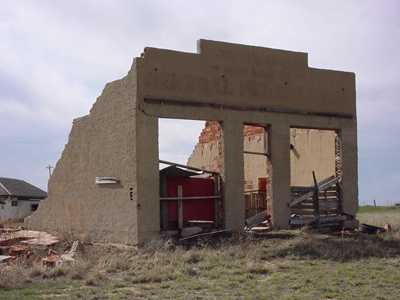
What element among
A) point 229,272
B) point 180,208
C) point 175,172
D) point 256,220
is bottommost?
point 229,272

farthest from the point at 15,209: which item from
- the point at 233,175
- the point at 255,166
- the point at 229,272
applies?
the point at 229,272

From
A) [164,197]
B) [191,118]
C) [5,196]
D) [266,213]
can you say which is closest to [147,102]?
[191,118]

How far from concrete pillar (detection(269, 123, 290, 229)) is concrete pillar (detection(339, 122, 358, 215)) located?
2457 millimetres

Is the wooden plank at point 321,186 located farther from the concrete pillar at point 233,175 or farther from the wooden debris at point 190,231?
the wooden debris at point 190,231

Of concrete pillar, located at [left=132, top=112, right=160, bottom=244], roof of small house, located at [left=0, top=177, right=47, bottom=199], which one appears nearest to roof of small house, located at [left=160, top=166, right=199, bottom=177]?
concrete pillar, located at [left=132, top=112, right=160, bottom=244]

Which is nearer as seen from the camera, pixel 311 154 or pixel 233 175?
pixel 233 175

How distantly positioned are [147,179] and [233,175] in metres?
2.91

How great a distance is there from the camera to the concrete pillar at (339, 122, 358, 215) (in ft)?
71.1

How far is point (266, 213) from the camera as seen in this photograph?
20266 mm

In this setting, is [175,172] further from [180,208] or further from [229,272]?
[229,272]

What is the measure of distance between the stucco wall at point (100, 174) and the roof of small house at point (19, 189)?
27.8 m

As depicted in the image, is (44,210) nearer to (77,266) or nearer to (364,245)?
(77,266)

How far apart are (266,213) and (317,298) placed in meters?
9.78

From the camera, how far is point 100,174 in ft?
63.5
